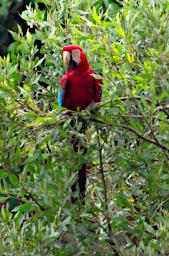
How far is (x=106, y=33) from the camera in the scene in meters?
1.63

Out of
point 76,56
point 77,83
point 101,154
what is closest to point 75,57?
point 76,56

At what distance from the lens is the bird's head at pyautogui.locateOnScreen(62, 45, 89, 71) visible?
174 centimetres

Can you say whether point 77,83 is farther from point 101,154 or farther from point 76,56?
point 101,154

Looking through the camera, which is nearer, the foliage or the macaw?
the foliage

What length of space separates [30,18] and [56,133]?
0.45 meters

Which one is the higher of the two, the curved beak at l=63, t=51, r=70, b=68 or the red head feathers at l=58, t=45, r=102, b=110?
the curved beak at l=63, t=51, r=70, b=68

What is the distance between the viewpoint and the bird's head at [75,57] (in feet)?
5.71

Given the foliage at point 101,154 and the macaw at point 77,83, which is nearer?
the foliage at point 101,154

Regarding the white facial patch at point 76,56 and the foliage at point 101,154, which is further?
the white facial patch at point 76,56

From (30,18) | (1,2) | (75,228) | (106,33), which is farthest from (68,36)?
(1,2)

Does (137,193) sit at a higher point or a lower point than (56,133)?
lower

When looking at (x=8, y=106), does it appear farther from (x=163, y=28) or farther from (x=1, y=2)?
(x=1, y=2)

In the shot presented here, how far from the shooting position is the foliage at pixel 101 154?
154 centimetres

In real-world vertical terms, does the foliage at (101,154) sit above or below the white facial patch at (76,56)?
below
